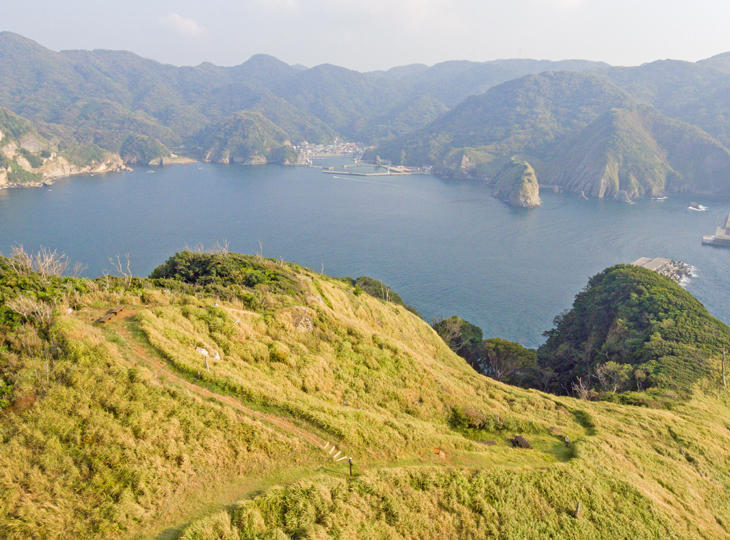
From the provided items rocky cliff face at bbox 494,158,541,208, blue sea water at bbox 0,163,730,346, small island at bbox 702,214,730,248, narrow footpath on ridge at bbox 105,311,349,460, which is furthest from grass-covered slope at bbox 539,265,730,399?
rocky cliff face at bbox 494,158,541,208

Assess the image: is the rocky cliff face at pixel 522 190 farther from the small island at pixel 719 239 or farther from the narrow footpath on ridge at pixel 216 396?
the narrow footpath on ridge at pixel 216 396

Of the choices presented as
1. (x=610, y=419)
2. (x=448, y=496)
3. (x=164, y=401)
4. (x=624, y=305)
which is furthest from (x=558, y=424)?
(x=624, y=305)

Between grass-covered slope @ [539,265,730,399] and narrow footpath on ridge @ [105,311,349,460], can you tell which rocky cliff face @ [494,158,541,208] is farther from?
narrow footpath on ridge @ [105,311,349,460]

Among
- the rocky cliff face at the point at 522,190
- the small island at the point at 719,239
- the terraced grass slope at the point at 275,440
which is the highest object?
the rocky cliff face at the point at 522,190

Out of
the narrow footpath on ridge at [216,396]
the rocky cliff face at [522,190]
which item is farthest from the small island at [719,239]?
the narrow footpath on ridge at [216,396]

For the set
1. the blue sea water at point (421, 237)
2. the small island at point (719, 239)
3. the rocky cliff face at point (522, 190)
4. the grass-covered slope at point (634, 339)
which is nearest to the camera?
the grass-covered slope at point (634, 339)

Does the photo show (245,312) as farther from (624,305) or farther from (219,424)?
(624,305)

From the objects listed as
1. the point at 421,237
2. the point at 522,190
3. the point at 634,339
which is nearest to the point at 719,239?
the point at 522,190
